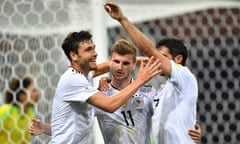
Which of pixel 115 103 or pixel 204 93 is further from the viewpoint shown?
pixel 204 93

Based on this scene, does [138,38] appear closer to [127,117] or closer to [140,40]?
[140,40]

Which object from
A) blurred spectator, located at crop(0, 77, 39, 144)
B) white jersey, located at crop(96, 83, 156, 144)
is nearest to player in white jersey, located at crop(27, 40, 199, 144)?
white jersey, located at crop(96, 83, 156, 144)

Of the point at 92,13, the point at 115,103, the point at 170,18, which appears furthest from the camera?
the point at 170,18

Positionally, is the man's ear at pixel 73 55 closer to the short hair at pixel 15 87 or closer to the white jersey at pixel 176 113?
the white jersey at pixel 176 113

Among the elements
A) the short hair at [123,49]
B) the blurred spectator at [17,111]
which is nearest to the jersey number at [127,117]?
the short hair at [123,49]

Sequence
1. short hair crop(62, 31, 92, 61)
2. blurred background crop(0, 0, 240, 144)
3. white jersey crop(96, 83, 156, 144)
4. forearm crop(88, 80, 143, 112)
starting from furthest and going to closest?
1. blurred background crop(0, 0, 240, 144)
2. white jersey crop(96, 83, 156, 144)
3. short hair crop(62, 31, 92, 61)
4. forearm crop(88, 80, 143, 112)

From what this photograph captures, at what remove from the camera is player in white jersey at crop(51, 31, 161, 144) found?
10.5 feet

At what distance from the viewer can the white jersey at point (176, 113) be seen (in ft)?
11.2

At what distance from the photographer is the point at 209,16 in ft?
16.5

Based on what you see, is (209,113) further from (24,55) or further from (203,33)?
(24,55)

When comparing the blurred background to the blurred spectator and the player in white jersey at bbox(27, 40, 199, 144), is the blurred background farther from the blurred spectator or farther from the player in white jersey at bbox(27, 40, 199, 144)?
the player in white jersey at bbox(27, 40, 199, 144)

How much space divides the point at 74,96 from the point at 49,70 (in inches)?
44.0

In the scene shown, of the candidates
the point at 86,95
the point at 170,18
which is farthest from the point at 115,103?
the point at 170,18

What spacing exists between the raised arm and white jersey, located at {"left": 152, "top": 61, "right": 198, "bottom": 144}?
0.39 feet
